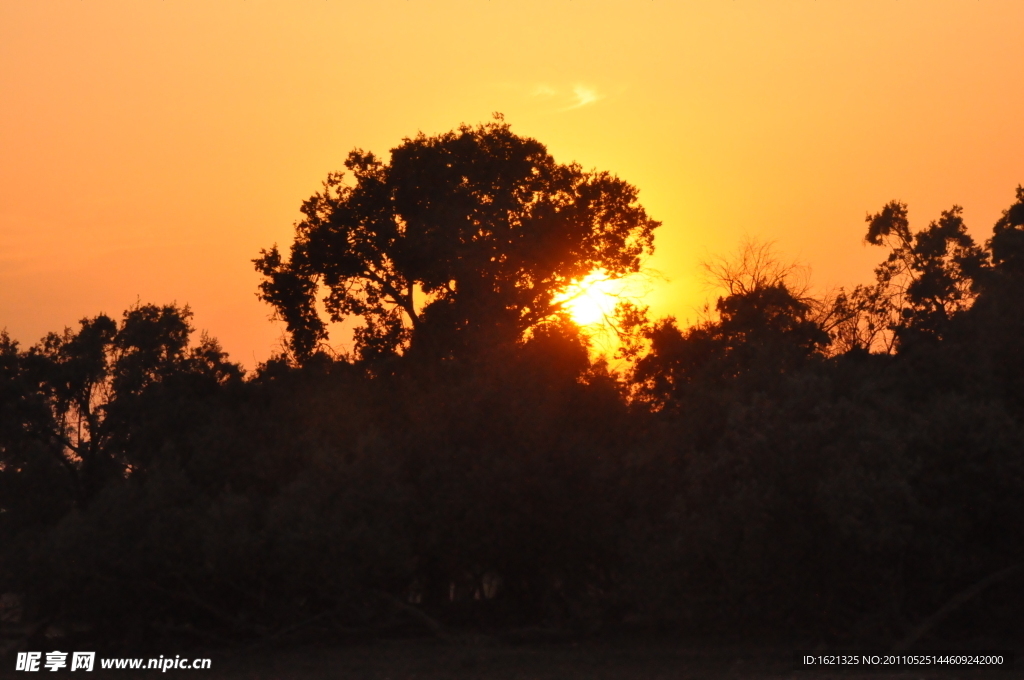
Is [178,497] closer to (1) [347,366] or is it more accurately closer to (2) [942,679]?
(1) [347,366]

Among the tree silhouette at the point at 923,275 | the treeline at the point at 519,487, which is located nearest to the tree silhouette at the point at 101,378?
the treeline at the point at 519,487

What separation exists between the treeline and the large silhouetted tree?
421 centimetres

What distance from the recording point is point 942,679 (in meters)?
14.0

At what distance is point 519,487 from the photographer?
59.5 feet

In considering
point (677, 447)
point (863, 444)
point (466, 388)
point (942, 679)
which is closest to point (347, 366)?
point (466, 388)

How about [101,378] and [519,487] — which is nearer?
[519,487]

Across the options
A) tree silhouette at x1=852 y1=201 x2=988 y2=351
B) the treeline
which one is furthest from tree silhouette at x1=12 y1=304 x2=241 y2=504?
tree silhouette at x1=852 y1=201 x2=988 y2=351

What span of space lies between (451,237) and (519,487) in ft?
35.4

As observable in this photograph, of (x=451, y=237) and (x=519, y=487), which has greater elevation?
(x=451, y=237)

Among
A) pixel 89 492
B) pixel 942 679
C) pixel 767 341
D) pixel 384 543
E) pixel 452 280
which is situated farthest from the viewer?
pixel 452 280

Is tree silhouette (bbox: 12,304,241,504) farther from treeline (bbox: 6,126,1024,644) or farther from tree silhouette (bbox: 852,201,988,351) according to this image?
tree silhouette (bbox: 852,201,988,351)

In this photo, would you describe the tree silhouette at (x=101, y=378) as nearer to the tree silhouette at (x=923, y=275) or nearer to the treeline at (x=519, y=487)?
the treeline at (x=519, y=487)

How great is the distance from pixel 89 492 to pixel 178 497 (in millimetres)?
4689

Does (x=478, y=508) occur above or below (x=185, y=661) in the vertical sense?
above
